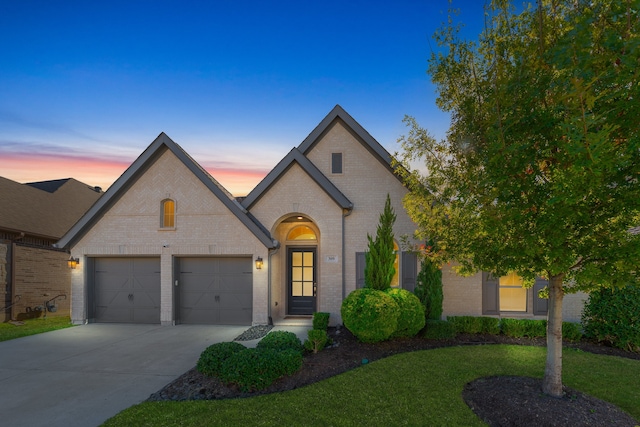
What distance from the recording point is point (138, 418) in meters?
5.26

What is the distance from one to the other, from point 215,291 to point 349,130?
7.91 m

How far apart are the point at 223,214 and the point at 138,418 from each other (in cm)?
816

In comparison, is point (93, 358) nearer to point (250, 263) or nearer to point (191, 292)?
point (191, 292)

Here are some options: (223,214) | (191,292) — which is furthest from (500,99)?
(191,292)

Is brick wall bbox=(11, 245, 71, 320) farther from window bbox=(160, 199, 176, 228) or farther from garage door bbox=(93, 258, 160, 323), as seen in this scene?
window bbox=(160, 199, 176, 228)

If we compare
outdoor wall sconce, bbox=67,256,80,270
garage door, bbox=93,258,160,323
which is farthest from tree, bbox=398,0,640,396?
outdoor wall sconce, bbox=67,256,80,270

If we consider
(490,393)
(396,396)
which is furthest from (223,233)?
(490,393)

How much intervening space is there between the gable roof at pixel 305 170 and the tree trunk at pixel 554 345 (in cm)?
731

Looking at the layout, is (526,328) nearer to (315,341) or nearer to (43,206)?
(315,341)

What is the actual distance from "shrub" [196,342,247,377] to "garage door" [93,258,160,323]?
23.5 ft

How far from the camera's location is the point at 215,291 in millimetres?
13055

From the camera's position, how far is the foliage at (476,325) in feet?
36.2

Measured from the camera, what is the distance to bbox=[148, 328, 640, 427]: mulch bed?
204 inches

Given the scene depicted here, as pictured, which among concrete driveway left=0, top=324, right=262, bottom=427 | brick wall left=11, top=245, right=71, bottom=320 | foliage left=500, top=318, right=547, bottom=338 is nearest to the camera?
concrete driveway left=0, top=324, right=262, bottom=427
